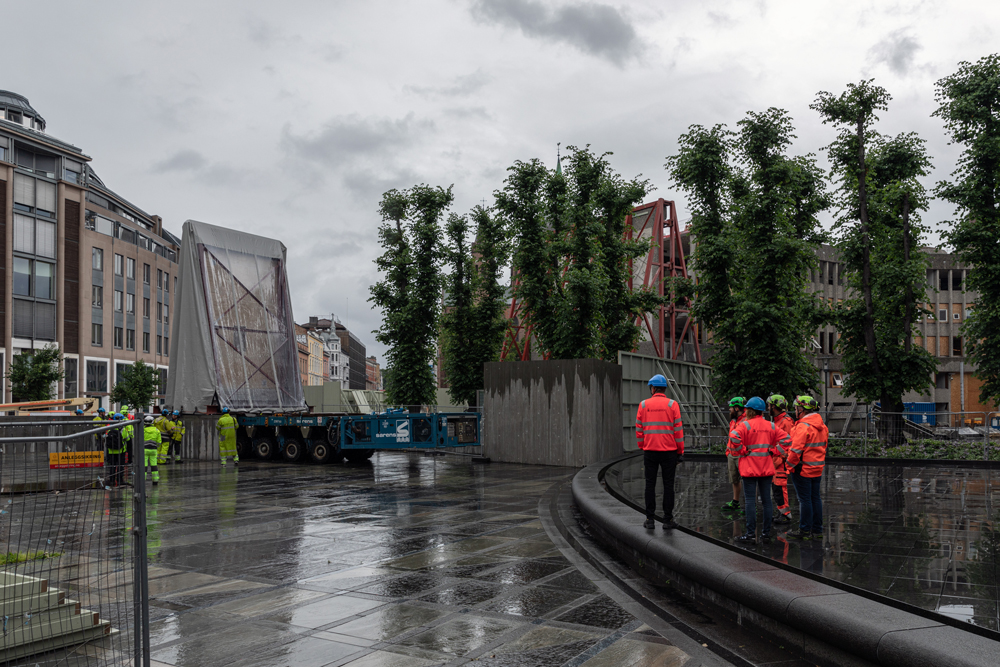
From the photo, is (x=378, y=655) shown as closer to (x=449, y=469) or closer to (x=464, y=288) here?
(x=449, y=469)

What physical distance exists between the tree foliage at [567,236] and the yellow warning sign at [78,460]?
25.4 m

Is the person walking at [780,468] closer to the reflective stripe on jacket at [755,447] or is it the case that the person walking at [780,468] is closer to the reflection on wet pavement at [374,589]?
the reflective stripe on jacket at [755,447]

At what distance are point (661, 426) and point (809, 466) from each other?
1.64 meters

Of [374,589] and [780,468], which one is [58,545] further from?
[780,468]

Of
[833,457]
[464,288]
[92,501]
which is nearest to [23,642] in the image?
[92,501]

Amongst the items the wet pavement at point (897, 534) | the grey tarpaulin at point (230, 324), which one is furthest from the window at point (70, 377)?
the wet pavement at point (897, 534)

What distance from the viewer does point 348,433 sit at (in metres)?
23.3

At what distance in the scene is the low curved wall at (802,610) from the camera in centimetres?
436

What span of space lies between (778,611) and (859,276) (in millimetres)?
23720

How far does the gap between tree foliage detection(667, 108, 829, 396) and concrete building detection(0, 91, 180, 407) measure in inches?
1711

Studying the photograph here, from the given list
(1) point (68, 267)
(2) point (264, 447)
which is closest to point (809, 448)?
(2) point (264, 447)

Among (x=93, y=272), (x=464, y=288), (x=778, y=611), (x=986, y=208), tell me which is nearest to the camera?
(x=778, y=611)

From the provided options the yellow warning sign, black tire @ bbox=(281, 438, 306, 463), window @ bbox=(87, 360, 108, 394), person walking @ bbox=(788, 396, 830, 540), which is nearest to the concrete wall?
black tire @ bbox=(281, 438, 306, 463)

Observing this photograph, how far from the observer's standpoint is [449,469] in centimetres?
2139
